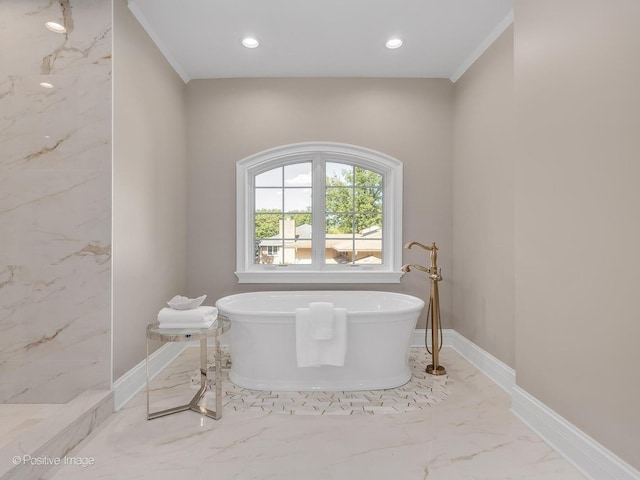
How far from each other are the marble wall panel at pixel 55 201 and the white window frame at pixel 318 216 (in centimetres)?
151

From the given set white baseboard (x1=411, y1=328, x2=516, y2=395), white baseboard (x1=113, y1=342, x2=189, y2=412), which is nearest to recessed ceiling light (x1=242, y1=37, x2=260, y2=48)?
white baseboard (x1=113, y1=342, x2=189, y2=412)

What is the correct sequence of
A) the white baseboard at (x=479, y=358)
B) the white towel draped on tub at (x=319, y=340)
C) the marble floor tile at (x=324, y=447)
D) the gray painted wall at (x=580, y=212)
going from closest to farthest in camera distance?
the gray painted wall at (x=580, y=212), the marble floor tile at (x=324, y=447), the white towel draped on tub at (x=319, y=340), the white baseboard at (x=479, y=358)

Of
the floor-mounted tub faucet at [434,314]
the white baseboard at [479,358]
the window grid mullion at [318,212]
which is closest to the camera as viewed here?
the white baseboard at [479,358]

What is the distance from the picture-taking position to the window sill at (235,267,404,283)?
146 inches

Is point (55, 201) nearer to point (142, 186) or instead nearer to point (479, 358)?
point (142, 186)

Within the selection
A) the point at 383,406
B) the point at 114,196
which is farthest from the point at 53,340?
the point at 383,406

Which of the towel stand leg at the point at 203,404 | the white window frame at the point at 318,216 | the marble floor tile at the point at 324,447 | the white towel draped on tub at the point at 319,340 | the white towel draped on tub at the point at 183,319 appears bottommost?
the marble floor tile at the point at 324,447

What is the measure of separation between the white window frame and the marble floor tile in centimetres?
146

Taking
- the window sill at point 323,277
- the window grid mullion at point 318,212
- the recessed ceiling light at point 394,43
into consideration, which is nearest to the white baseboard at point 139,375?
the window sill at point 323,277

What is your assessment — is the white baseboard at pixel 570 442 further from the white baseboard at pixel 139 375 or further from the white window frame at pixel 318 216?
the white baseboard at pixel 139 375

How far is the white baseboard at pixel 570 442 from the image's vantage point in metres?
1.58

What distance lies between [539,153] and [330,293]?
2.12 m

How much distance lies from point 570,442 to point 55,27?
361cm

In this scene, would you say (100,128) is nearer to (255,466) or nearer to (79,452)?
(79,452)
